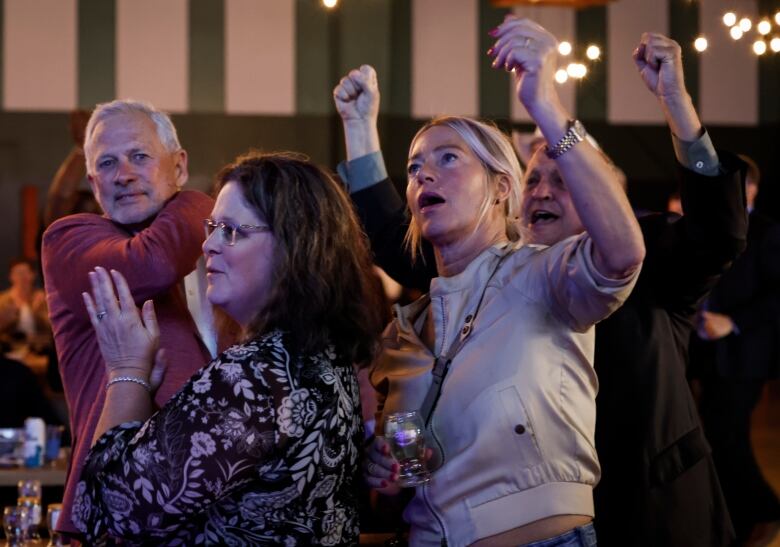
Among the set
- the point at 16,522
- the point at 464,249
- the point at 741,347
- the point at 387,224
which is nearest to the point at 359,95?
the point at 387,224

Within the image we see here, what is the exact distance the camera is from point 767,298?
17.5 feet

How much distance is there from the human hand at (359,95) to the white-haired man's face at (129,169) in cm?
42

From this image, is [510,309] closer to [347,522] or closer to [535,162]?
[347,522]

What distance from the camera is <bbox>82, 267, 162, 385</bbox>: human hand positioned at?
1.79m

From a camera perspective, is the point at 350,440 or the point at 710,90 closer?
the point at 350,440

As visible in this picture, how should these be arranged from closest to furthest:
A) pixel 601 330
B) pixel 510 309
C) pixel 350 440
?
pixel 350 440
pixel 510 309
pixel 601 330

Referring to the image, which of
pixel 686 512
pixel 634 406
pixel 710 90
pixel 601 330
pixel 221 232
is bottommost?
pixel 686 512

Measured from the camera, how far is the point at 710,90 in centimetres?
960

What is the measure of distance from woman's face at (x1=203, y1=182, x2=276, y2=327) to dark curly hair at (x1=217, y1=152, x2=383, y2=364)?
0.01 m

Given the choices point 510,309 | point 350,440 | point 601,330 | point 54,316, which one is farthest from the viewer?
point 601,330

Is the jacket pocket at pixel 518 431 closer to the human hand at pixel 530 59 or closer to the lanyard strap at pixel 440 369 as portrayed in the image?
the lanyard strap at pixel 440 369

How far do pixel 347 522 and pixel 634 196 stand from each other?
8.52 meters

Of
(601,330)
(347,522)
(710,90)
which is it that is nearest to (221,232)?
(347,522)

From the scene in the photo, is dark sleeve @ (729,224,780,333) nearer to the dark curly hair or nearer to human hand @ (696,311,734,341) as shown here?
human hand @ (696,311,734,341)
